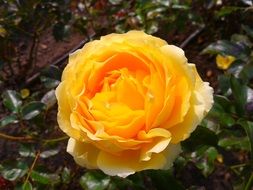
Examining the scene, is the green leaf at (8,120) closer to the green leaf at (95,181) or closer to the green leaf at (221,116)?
the green leaf at (95,181)

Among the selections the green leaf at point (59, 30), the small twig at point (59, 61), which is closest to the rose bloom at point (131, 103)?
the green leaf at point (59, 30)

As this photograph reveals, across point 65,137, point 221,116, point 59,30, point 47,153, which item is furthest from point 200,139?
point 59,30

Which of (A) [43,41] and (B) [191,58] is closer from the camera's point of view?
(B) [191,58]

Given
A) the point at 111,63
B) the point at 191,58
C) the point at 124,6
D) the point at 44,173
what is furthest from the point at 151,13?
the point at 111,63

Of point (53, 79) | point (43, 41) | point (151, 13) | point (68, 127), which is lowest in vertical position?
point (43, 41)

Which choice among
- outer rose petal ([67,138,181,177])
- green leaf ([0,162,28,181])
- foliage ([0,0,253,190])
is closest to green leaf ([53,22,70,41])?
foliage ([0,0,253,190])

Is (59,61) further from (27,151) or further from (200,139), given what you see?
(200,139)

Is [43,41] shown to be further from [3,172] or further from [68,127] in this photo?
[68,127]
